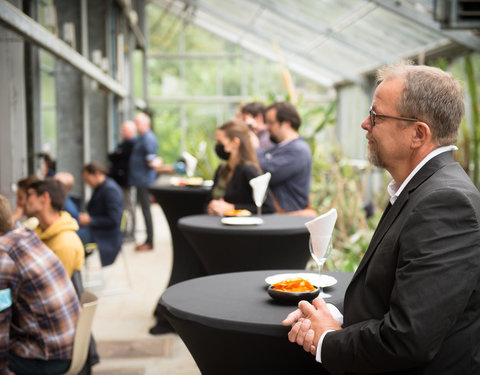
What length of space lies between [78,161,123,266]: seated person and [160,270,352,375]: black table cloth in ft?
11.0

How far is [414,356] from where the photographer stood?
4.38 feet

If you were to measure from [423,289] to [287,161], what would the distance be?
2938mm

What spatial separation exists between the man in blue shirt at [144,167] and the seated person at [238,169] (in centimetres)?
380

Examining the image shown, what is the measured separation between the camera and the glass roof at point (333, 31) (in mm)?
8461

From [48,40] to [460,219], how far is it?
3504 mm

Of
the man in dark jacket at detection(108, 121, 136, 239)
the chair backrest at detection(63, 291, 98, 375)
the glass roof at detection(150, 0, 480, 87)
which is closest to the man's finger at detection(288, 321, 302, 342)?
the chair backrest at detection(63, 291, 98, 375)

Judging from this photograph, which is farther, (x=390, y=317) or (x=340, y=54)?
(x=340, y=54)

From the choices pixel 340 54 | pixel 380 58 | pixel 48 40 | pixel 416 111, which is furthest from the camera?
pixel 340 54

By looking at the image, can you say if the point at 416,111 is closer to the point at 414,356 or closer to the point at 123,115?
the point at 414,356

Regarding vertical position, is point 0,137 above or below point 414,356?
above

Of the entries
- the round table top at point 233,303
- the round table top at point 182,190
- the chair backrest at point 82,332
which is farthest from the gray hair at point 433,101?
the round table top at point 182,190

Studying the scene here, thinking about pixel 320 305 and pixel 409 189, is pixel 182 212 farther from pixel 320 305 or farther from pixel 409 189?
pixel 409 189

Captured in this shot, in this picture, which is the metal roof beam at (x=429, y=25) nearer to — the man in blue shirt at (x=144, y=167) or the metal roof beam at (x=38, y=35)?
the man in blue shirt at (x=144, y=167)

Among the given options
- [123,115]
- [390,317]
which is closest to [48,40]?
[390,317]
